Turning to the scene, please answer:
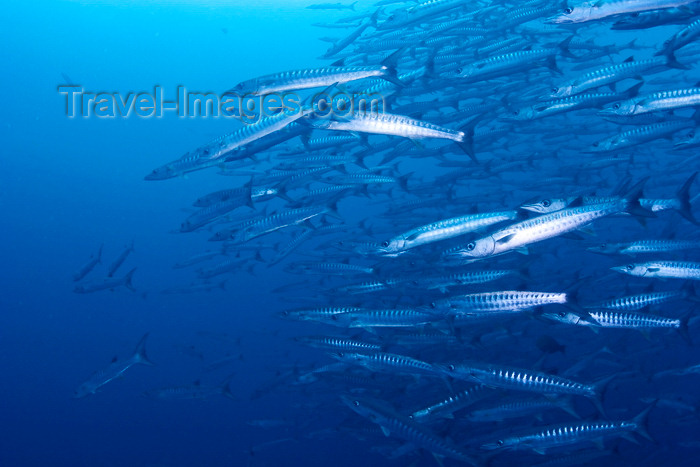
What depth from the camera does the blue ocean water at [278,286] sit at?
25.9ft

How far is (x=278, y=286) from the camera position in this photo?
26.1 meters

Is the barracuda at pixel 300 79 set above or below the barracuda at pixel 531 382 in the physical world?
above

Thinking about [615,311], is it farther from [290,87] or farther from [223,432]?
[223,432]

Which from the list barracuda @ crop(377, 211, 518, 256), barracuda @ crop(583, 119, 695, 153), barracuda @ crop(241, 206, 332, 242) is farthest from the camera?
barracuda @ crop(241, 206, 332, 242)

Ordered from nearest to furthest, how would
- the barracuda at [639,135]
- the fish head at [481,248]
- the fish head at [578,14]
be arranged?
the fish head at [481,248] < the fish head at [578,14] < the barracuda at [639,135]

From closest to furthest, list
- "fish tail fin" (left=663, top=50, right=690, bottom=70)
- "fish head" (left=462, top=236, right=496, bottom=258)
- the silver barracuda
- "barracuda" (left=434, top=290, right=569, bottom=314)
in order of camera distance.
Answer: "fish head" (left=462, top=236, right=496, bottom=258)
"barracuda" (left=434, top=290, right=569, bottom=314)
"fish tail fin" (left=663, top=50, right=690, bottom=70)
the silver barracuda

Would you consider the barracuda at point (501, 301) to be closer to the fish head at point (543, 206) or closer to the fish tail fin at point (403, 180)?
the fish head at point (543, 206)

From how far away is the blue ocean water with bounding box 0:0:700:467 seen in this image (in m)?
7.89

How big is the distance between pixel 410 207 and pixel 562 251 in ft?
17.5

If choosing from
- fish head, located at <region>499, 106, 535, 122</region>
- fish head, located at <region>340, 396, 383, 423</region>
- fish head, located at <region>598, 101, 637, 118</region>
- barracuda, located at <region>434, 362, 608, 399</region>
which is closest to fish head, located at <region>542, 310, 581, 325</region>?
barracuda, located at <region>434, 362, 608, 399</region>

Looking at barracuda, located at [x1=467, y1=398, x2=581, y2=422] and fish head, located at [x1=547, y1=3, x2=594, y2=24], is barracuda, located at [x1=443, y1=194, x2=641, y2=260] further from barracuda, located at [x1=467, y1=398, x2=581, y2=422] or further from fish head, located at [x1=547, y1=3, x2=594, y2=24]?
barracuda, located at [x1=467, y1=398, x2=581, y2=422]

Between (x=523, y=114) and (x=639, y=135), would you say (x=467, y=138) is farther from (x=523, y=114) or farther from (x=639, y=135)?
(x=639, y=135)

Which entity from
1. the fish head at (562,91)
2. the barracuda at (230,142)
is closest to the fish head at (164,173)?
the barracuda at (230,142)

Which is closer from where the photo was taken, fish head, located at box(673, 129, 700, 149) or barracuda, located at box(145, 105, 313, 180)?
barracuda, located at box(145, 105, 313, 180)
